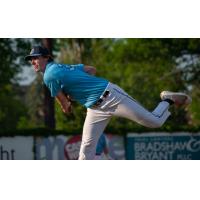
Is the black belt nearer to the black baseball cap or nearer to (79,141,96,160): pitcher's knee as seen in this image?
(79,141,96,160): pitcher's knee

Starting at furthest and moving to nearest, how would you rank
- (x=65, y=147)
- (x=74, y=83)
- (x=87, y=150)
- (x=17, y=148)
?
(x=65, y=147) < (x=17, y=148) < (x=87, y=150) < (x=74, y=83)

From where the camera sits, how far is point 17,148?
21094mm

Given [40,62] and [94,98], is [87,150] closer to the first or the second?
[94,98]

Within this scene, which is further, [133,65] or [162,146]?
[133,65]

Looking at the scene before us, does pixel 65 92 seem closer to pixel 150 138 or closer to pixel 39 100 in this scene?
pixel 150 138

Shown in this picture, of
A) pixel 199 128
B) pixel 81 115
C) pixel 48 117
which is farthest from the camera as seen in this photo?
pixel 81 115

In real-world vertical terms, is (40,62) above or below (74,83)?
above

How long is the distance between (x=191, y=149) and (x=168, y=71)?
1629 cm

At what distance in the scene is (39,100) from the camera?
173 feet

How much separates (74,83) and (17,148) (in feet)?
42.7

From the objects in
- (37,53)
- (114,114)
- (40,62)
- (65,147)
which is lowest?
(65,147)

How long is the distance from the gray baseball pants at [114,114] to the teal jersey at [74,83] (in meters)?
0.13

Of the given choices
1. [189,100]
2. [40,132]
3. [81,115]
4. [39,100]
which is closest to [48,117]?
[81,115]

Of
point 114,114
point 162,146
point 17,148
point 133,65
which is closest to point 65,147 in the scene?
point 17,148
